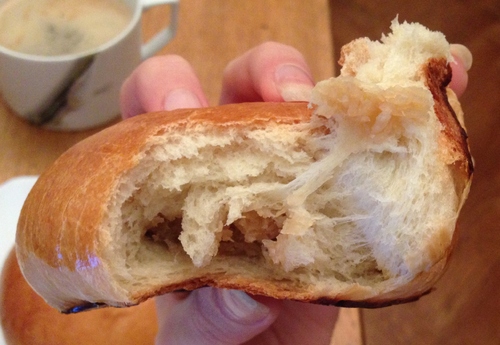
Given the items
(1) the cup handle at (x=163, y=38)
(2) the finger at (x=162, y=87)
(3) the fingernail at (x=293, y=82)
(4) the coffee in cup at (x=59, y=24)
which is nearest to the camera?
(3) the fingernail at (x=293, y=82)

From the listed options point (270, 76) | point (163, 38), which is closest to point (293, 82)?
point (270, 76)

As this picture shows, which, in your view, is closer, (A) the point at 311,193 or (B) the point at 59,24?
(A) the point at 311,193

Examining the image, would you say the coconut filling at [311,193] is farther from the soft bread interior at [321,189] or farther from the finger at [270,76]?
the finger at [270,76]

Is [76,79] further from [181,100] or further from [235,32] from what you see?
[235,32]

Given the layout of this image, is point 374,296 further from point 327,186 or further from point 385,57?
point 385,57

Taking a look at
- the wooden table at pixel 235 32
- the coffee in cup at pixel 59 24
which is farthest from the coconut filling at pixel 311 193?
the wooden table at pixel 235 32

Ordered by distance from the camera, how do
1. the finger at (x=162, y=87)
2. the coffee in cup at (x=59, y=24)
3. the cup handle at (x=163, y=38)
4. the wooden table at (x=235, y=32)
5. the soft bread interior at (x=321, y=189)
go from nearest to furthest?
the soft bread interior at (x=321, y=189)
the finger at (x=162, y=87)
the coffee in cup at (x=59, y=24)
the cup handle at (x=163, y=38)
the wooden table at (x=235, y=32)
